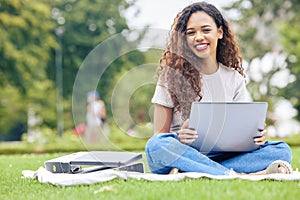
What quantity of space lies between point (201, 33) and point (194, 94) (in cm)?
37

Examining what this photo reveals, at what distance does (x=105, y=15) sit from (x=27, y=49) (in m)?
2.82

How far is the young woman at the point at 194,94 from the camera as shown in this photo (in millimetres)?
3414

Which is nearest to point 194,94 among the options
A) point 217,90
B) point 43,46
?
point 217,90

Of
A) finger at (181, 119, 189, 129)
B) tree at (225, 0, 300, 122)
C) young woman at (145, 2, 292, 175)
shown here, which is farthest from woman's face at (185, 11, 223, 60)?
tree at (225, 0, 300, 122)

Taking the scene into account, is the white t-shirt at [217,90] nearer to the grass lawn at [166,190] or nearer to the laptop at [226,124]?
the laptop at [226,124]

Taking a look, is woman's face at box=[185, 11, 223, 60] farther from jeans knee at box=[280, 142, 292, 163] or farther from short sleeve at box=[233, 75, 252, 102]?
jeans knee at box=[280, 142, 292, 163]

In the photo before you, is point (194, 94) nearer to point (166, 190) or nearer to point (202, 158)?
point (202, 158)

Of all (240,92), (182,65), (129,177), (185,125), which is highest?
(182,65)

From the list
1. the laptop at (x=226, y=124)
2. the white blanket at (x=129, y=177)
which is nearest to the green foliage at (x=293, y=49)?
the laptop at (x=226, y=124)

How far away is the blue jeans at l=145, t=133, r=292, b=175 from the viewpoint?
11.1ft

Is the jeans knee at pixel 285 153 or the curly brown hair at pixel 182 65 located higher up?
the curly brown hair at pixel 182 65

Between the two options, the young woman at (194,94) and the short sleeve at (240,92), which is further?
the short sleeve at (240,92)

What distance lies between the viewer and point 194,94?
365 cm

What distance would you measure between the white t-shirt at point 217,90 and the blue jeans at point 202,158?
0.24 metres
